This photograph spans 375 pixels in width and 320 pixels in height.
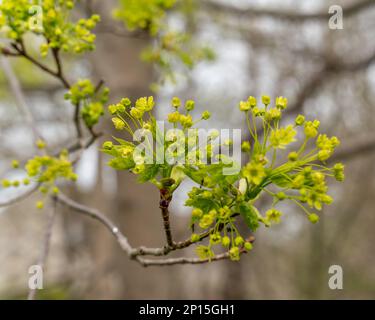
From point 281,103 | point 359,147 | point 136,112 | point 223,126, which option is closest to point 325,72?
point 359,147

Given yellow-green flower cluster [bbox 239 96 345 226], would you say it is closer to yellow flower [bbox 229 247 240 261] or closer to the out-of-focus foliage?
yellow flower [bbox 229 247 240 261]

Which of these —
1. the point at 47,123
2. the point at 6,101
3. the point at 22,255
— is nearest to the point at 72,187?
the point at 47,123

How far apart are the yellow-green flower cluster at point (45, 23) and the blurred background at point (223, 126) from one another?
58 cm

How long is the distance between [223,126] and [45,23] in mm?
4714

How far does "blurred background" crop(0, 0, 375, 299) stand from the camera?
13.6ft

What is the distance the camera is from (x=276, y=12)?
483cm

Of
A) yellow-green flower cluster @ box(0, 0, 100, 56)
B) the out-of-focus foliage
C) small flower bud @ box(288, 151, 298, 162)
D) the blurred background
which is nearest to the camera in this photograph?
small flower bud @ box(288, 151, 298, 162)

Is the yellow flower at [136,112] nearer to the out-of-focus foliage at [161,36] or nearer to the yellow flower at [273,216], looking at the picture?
the yellow flower at [273,216]

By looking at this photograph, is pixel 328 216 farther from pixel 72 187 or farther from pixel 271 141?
pixel 271 141

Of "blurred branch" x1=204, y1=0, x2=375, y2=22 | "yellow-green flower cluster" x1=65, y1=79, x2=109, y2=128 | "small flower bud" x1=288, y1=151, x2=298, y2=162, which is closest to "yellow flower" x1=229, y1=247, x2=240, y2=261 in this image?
"small flower bud" x1=288, y1=151, x2=298, y2=162

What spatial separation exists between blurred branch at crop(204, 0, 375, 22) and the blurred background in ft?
0.04

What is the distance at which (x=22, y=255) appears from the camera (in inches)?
351

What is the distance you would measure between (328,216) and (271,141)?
762 centimetres

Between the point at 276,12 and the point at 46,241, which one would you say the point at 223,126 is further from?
the point at 46,241
